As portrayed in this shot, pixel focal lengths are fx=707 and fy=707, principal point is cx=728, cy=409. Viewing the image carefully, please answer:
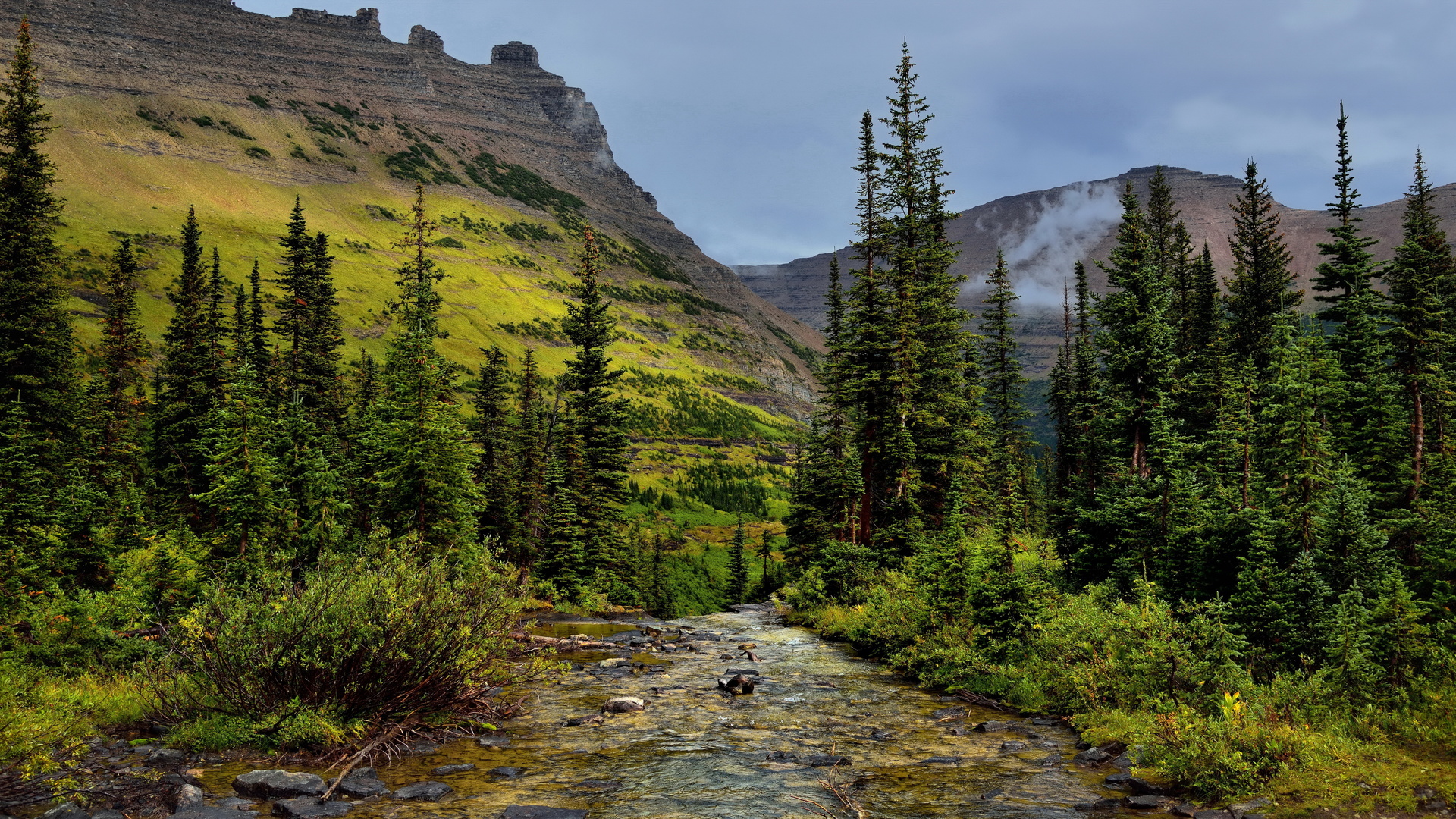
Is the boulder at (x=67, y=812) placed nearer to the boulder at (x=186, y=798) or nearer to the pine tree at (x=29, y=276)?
the boulder at (x=186, y=798)

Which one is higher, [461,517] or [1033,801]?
[461,517]

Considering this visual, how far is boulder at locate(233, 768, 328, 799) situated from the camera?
33.1 feet

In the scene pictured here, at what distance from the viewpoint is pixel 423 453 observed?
2831 centimetres

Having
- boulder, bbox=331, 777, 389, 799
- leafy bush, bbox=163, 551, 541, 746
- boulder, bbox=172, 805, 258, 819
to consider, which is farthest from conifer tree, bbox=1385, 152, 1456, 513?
boulder, bbox=172, 805, 258, 819

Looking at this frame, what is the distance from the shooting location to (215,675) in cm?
1204

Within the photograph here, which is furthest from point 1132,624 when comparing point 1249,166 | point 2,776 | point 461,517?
point 1249,166

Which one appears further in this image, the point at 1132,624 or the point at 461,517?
the point at 461,517

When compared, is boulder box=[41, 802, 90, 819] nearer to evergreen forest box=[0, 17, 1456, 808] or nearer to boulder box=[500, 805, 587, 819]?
evergreen forest box=[0, 17, 1456, 808]

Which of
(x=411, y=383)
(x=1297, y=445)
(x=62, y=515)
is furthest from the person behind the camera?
(x=411, y=383)

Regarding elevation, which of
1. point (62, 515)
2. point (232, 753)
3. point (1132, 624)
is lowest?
point (232, 753)

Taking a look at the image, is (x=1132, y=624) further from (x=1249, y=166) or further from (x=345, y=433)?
(x=1249, y=166)

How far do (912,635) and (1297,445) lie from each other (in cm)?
1172

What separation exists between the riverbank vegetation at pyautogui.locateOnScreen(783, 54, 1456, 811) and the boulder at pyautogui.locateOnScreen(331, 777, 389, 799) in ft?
39.0

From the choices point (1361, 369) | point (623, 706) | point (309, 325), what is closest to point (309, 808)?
point (623, 706)
